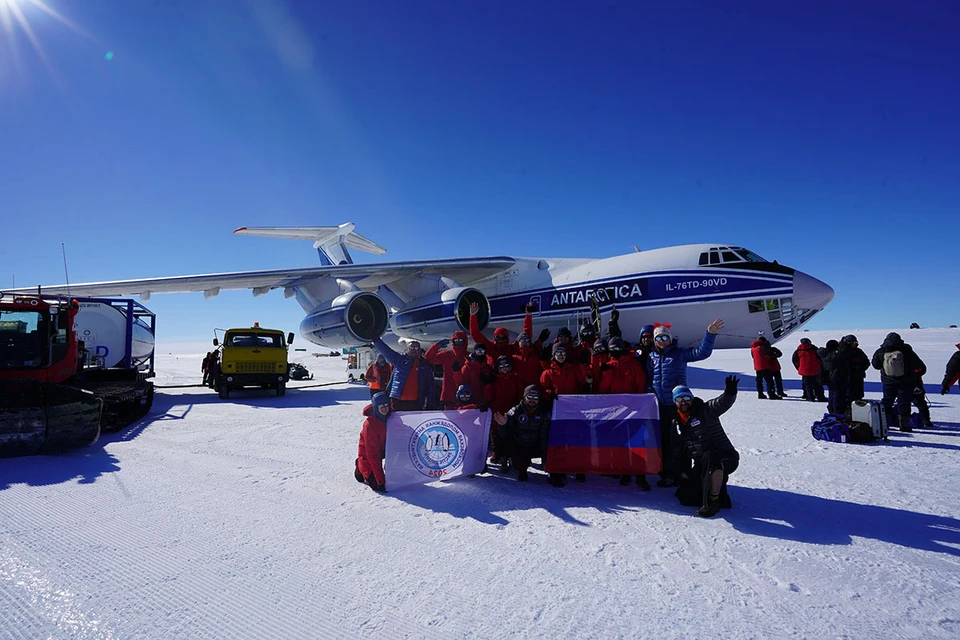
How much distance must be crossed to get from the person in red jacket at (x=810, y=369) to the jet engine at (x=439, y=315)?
6.77 metres

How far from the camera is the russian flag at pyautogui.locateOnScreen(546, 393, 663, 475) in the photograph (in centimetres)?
452

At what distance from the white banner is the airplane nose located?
7.98 meters

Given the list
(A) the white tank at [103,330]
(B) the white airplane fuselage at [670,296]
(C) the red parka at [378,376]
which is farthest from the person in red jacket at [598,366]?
(A) the white tank at [103,330]

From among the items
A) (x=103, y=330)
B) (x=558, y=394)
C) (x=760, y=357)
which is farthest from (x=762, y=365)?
(x=103, y=330)

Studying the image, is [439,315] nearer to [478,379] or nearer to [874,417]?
[478,379]

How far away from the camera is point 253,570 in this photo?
2926 mm

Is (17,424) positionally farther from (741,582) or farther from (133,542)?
(741,582)

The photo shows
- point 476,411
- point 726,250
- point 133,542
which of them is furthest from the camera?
point 726,250

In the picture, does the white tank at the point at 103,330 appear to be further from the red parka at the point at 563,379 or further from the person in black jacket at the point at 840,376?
the person in black jacket at the point at 840,376

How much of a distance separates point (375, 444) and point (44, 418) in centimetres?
442

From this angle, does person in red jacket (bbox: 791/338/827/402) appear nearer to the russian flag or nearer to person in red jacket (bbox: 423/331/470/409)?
the russian flag

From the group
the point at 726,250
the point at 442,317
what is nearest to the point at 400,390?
the point at 442,317

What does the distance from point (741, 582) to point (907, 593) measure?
32.9 inches

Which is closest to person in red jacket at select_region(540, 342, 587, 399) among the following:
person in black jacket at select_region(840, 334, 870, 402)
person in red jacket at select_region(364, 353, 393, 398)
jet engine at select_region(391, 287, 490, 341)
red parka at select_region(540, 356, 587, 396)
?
red parka at select_region(540, 356, 587, 396)
